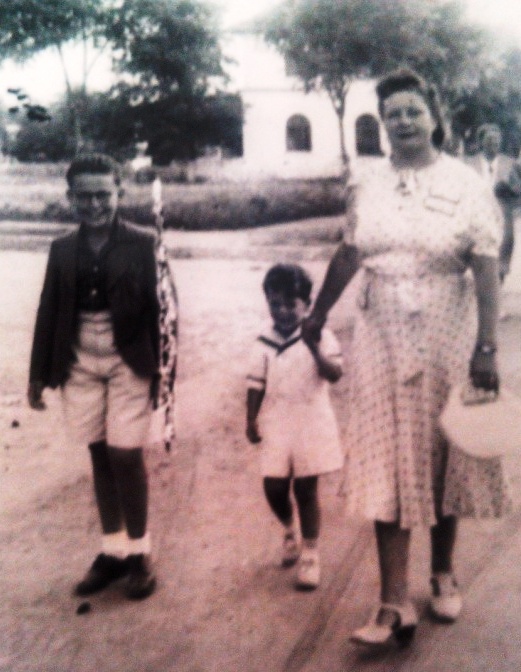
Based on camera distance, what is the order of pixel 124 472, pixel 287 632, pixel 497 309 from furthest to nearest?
1. pixel 124 472
2. pixel 287 632
3. pixel 497 309

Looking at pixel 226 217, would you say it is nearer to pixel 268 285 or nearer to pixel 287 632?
pixel 268 285

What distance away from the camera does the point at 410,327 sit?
1.84 meters

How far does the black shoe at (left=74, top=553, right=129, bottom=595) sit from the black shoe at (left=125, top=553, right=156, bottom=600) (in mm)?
34

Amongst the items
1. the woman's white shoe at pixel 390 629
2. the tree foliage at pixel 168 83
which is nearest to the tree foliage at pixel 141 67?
the tree foliage at pixel 168 83

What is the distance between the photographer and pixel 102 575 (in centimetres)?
211

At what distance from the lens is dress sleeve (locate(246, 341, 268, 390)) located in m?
2.01

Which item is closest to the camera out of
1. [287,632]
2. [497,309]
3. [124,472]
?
[497,309]

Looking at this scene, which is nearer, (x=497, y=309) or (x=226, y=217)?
(x=497, y=309)

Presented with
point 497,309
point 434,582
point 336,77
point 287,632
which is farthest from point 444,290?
point 287,632

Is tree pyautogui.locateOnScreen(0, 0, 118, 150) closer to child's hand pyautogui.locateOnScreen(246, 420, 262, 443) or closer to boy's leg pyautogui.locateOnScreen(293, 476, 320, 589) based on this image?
child's hand pyautogui.locateOnScreen(246, 420, 262, 443)

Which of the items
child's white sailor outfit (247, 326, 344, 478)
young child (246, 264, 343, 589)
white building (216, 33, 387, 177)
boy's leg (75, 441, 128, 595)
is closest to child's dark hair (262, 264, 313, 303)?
young child (246, 264, 343, 589)

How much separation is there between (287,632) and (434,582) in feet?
1.28

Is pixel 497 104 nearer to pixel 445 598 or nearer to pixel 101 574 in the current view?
pixel 445 598

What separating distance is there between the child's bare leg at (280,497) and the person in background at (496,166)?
2.44 ft
